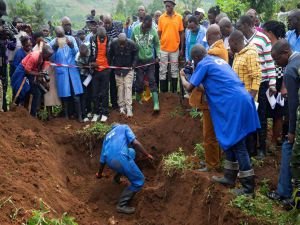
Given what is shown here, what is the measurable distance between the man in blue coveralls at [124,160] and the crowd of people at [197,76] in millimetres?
37

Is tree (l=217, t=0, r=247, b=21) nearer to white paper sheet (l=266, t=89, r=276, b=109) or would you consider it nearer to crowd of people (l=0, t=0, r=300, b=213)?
crowd of people (l=0, t=0, r=300, b=213)

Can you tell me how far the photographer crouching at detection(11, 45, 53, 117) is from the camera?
894 cm

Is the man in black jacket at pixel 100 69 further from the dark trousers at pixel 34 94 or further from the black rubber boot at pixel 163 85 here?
the black rubber boot at pixel 163 85

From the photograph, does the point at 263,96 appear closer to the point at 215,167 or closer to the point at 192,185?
the point at 215,167

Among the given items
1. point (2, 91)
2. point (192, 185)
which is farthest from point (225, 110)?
point (2, 91)

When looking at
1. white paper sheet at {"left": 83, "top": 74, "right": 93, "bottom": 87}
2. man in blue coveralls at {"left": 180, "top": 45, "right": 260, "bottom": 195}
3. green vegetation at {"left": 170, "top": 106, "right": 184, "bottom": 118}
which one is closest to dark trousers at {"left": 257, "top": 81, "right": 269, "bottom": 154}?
man in blue coveralls at {"left": 180, "top": 45, "right": 260, "bottom": 195}

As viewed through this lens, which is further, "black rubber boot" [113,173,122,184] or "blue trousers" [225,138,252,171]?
"black rubber boot" [113,173,122,184]

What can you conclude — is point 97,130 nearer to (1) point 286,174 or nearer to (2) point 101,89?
(2) point 101,89

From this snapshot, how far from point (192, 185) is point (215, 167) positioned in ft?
1.47

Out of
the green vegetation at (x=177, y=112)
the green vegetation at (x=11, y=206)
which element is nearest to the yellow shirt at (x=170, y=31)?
the green vegetation at (x=177, y=112)

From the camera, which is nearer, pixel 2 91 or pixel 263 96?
pixel 263 96

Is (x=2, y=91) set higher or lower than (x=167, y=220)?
higher

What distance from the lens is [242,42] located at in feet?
19.8

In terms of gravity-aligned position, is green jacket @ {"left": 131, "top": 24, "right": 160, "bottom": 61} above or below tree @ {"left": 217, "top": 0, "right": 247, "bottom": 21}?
below
